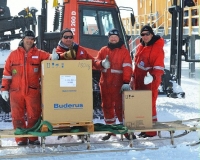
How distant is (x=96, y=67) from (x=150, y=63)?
871mm

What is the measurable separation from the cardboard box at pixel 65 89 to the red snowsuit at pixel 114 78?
79 cm

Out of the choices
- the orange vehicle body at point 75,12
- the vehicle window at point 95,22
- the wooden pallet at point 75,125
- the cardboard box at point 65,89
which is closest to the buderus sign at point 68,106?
the cardboard box at point 65,89

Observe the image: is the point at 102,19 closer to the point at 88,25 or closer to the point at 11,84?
the point at 88,25

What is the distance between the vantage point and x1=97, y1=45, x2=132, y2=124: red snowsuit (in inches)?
221

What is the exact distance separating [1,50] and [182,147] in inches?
174

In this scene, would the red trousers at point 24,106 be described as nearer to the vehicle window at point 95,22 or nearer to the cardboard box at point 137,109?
the cardboard box at point 137,109

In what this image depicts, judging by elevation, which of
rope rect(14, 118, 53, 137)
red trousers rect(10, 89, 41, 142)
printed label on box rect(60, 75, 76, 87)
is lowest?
rope rect(14, 118, 53, 137)

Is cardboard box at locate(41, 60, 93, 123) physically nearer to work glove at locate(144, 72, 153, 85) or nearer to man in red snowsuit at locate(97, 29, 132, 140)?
man in red snowsuit at locate(97, 29, 132, 140)

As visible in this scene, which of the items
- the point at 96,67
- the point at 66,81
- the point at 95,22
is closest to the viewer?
the point at 66,81

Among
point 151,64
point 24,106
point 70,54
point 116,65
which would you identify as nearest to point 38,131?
point 24,106

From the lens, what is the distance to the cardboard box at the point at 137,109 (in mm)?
5281

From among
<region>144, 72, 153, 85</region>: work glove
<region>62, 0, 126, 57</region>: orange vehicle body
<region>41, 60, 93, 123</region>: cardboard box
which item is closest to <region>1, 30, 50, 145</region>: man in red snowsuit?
<region>41, 60, 93, 123</region>: cardboard box

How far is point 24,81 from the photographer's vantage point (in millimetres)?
5160

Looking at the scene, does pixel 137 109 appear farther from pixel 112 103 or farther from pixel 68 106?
pixel 68 106
